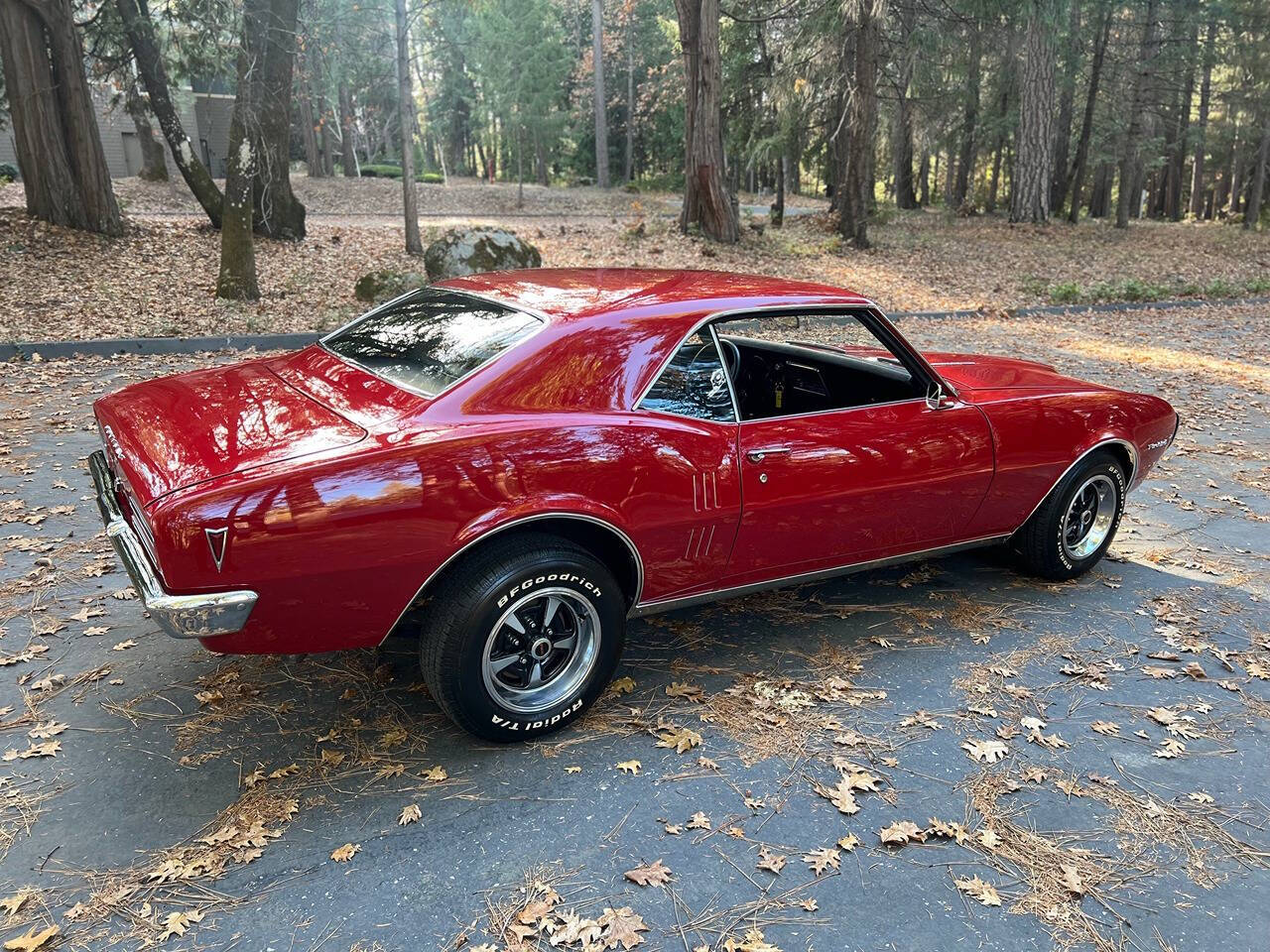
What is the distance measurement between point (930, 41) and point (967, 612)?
863 inches

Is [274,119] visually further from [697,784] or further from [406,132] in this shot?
[697,784]

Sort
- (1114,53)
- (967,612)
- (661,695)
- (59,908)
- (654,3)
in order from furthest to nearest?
(654,3) < (1114,53) < (967,612) < (661,695) < (59,908)

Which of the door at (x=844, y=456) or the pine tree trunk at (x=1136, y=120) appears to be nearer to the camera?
the door at (x=844, y=456)


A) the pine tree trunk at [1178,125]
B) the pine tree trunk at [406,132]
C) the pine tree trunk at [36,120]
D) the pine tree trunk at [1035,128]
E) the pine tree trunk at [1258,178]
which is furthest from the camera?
the pine tree trunk at [1258,178]

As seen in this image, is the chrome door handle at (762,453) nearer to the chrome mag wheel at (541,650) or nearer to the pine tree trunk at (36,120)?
the chrome mag wheel at (541,650)

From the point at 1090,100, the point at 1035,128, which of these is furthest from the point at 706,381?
the point at 1090,100

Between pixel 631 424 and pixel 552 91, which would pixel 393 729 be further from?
pixel 552 91

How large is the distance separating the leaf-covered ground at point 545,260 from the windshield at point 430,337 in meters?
7.51

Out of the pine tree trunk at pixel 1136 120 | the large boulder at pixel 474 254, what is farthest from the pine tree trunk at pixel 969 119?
the large boulder at pixel 474 254

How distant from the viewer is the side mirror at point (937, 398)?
4129 millimetres

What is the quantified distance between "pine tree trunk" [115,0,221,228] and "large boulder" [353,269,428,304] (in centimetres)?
479

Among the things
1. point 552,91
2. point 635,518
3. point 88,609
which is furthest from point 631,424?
point 552,91

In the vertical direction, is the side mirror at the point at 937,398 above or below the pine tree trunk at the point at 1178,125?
below

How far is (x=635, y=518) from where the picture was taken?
3.31 meters
